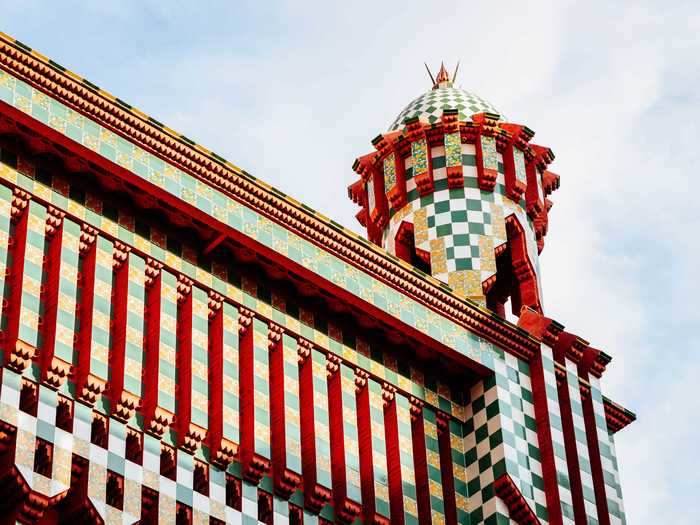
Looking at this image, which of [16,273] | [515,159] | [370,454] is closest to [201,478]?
[370,454]

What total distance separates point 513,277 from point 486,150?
2.33 meters

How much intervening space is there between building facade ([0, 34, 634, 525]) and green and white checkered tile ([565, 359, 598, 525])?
4cm

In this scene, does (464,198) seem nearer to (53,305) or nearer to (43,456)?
(53,305)

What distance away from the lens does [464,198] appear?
33281 millimetres

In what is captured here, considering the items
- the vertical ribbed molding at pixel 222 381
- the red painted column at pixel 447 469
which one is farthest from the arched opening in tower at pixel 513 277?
the vertical ribbed molding at pixel 222 381

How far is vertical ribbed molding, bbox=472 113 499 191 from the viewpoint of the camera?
33.4 metres

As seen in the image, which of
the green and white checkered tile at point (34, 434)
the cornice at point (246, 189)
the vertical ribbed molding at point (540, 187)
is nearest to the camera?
the green and white checkered tile at point (34, 434)

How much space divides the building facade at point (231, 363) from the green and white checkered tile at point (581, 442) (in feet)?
0.14

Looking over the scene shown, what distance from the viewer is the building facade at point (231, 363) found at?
76.1ft

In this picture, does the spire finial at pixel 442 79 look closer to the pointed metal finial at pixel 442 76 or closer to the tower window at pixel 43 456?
the pointed metal finial at pixel 442 76

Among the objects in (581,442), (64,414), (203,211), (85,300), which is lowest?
(64,414)

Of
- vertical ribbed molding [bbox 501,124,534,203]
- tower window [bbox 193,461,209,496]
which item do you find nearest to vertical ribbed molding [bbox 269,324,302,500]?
tower window [bbox 193,461,209,496]

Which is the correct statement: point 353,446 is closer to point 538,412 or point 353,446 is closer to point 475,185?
point 538,412

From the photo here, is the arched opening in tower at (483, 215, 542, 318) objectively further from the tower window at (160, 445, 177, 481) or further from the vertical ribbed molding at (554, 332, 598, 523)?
the tower window at (160, 445, 177, 481)
